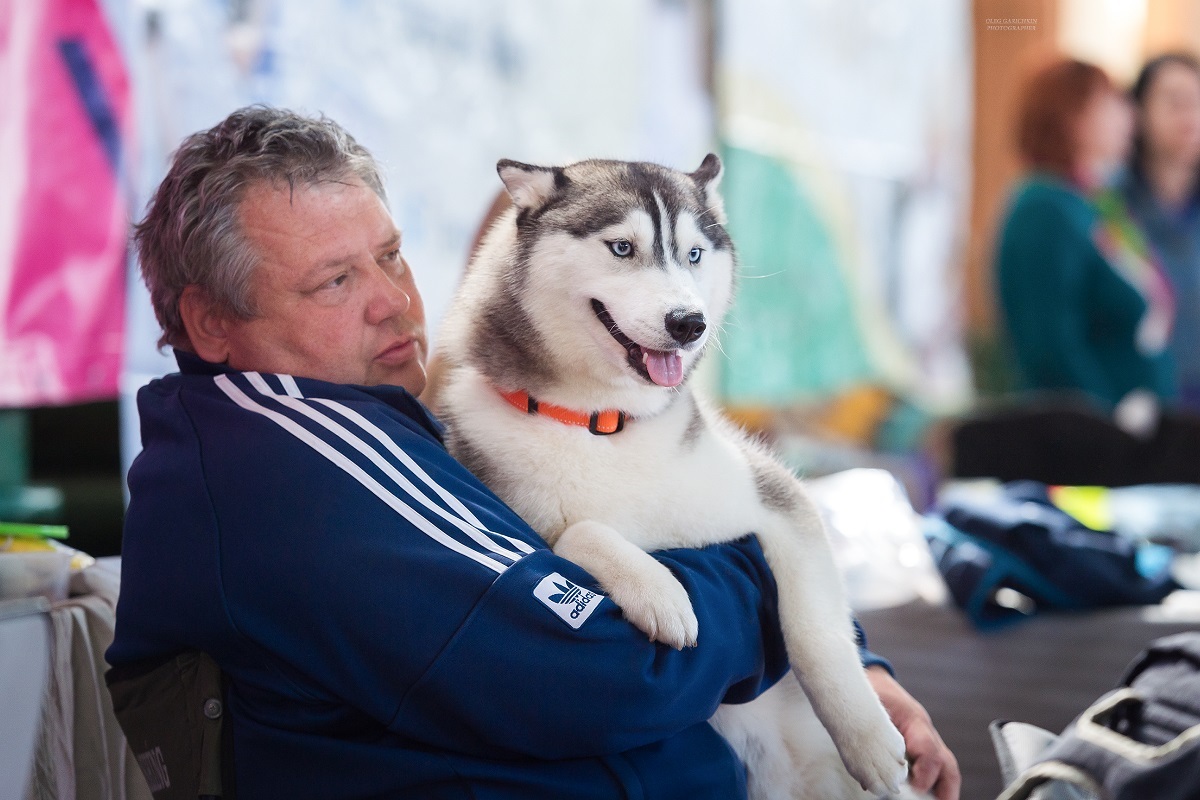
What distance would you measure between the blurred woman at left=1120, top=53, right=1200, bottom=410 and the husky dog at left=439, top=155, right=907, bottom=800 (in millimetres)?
5125

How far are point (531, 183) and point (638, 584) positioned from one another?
2.13ft

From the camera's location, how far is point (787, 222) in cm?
430

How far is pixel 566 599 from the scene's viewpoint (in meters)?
1.06

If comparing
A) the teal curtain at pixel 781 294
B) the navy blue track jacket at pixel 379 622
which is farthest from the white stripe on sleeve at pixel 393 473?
the teal curtain at pixel 781 294

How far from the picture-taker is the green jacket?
509cm

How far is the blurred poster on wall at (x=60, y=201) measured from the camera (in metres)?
1.94

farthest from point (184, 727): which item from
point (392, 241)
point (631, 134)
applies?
point (631, 134)

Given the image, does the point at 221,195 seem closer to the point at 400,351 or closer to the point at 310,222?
the point at 310,222

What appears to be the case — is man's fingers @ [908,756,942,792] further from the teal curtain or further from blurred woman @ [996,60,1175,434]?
blurred woman @ [996,60,1175,434]

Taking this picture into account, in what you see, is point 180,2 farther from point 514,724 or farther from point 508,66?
point 514,724

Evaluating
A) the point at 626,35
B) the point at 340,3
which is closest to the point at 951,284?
the point at 626,35

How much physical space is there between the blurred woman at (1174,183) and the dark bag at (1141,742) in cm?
478

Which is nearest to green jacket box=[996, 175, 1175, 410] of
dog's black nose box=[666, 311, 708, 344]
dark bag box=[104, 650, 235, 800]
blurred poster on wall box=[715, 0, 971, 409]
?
blurred poster on wall box=[715, 0, 971, 409]

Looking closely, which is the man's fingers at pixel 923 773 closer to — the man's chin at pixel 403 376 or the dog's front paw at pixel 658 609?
the dog's front paw at pixel 658 609
